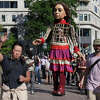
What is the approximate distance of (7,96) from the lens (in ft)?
16.3

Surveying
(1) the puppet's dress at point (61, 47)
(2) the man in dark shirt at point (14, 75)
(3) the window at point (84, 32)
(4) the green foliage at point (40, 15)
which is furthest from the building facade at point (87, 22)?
(2) the man in dark shirt at point (14, 75)

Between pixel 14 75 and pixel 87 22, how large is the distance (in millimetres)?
54169

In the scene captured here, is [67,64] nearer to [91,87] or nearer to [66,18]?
[66,18]

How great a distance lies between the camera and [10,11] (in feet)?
189

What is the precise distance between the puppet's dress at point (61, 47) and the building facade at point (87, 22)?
4877 cm

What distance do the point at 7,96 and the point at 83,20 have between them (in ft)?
177

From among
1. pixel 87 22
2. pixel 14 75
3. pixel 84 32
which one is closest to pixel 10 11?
pixel 87 22

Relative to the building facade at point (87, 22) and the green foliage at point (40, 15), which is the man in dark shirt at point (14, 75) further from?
the building facade at point (87, 22)

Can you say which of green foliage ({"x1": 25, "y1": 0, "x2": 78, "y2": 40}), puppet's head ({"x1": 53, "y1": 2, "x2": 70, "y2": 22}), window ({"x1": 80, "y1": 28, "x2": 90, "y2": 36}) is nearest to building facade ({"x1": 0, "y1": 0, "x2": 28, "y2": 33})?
window ({"x1": 80, "y1": 28, "x2": 90, "y2": 36})

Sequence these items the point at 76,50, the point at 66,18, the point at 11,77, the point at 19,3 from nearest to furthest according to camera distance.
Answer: the point at 11,77 → the point at 76,50 → the point at 66,18 → the point at 19,3

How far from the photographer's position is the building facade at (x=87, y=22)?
2296 inches

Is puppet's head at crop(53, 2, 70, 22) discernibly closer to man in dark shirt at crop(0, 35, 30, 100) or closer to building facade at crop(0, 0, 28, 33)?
man in dark shirt at crop(0, 35, 30, 100)

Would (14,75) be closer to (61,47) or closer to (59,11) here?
(61,47)

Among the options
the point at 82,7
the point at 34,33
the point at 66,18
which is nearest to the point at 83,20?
the point at 82,7
